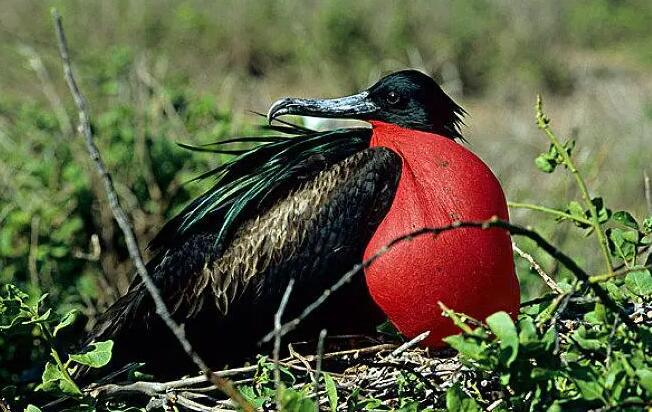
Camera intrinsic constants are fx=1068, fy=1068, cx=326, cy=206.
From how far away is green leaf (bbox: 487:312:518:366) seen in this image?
4.90 ft

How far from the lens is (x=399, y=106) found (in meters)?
2.47

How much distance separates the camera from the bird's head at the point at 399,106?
8.04 feet

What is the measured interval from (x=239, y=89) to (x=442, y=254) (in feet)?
18.2

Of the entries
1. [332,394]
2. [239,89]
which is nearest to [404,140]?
[332,394]

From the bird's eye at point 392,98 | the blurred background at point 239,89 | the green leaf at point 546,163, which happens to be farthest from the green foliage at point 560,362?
the blurred background at point 239,89

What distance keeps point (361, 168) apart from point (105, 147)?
2441 mm

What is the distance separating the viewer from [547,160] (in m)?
1.92

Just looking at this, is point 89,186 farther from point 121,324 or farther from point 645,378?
point 645,378

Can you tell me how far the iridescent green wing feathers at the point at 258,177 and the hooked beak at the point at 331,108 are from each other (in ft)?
0.14

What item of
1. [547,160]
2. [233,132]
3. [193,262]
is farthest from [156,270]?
[233,132]

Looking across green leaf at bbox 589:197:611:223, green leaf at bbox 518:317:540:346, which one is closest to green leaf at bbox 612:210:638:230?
green leaf at bbox 589:197:611:223

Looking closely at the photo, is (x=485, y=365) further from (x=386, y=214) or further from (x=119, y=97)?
(x=119, y=97)

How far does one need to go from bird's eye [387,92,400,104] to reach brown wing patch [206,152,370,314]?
0.21 metres

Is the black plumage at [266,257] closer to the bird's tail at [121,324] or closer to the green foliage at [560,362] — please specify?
the bird's tail at [121,324]
